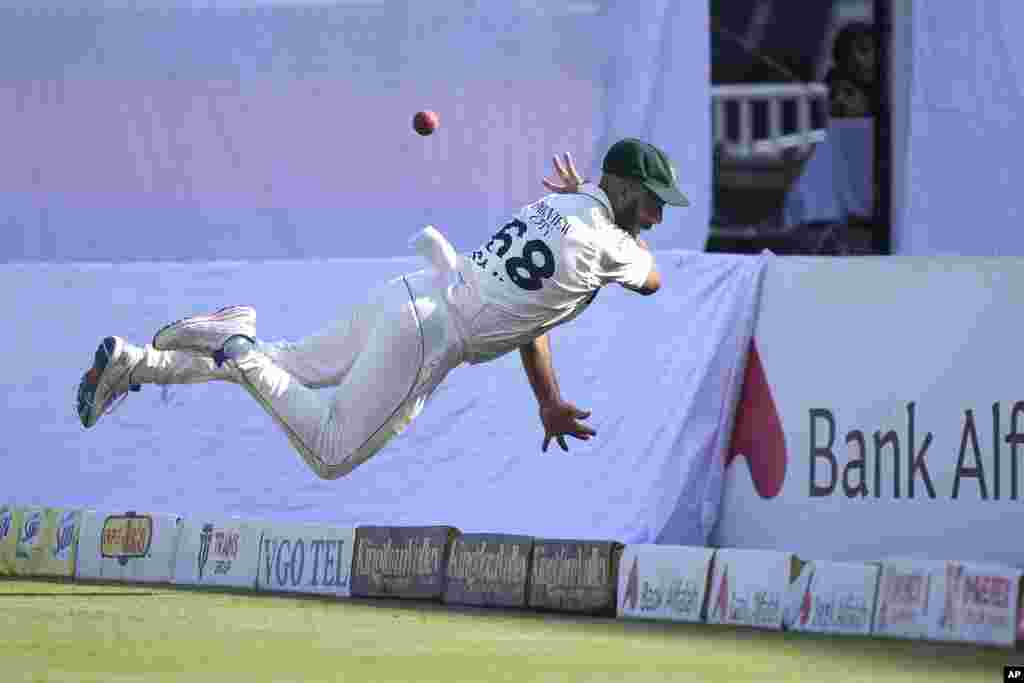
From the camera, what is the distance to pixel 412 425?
11672mm

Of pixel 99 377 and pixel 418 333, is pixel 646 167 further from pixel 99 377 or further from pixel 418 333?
pixel 99 377

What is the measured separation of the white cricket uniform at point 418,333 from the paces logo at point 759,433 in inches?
98.8

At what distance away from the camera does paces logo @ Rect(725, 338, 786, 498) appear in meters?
10.8

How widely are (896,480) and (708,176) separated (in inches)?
95.0

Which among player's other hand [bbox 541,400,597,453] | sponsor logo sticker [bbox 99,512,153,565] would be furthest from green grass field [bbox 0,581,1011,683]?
player's other hand [bbox 541,400,597,453]

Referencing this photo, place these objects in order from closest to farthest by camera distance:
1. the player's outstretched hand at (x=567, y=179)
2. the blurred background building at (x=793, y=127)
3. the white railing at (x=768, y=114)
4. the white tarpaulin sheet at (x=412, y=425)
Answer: the player's outstretched hand at (x=567, y=179)
the white tarpaulin sheet at (x=412, y=425)
the blurred background building at (x=793, y=127)
the white railing at (x=768, y=114)

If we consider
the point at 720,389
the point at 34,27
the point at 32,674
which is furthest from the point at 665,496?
the point at 34,27

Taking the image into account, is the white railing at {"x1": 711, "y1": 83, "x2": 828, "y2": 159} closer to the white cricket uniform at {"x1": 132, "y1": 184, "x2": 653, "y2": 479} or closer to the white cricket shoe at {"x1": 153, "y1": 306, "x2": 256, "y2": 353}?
the white cricket uniform at {"x1": 132, "y1": 184, "x2": 653, "y2": 479}

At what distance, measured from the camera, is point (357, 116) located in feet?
42.4

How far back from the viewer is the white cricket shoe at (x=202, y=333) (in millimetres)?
8422

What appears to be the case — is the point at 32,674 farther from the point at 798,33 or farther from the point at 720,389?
the point at 798,33

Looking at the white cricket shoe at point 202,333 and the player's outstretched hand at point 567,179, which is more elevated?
the player's outstretched hand at point 567,179

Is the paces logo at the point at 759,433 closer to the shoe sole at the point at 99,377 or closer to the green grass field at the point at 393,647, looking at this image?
the green grass field at the point at 393,647

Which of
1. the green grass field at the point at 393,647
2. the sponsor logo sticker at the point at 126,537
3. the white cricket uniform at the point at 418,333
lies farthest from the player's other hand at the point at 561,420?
the sponsor logo sticker at the point at 126,537
